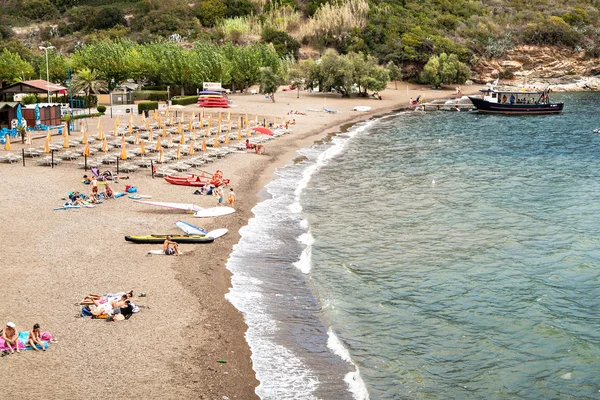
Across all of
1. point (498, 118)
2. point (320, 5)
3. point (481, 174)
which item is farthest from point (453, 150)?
point (320, 5)

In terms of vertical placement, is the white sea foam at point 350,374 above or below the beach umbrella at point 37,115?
below

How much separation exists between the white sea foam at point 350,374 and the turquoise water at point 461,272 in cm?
22

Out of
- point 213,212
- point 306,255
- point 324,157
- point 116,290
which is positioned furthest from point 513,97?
point 116,290

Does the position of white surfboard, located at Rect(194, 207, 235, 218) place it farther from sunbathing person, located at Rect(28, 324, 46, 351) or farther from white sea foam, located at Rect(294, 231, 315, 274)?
sunbathing person, located at Rect(28, 324, 46, 351)

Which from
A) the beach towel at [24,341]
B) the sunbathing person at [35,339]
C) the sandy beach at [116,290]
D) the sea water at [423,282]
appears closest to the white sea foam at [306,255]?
the sea water at [423,282]

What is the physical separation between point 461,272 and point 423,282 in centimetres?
222

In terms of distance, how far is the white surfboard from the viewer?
121 feet

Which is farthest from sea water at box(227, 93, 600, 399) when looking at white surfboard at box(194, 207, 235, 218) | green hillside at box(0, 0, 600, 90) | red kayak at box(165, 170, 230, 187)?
green hillside at box(0, 0, 600, 90)

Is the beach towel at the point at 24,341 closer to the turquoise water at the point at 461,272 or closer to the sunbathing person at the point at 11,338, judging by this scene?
the sunbathing person at the point at 11,338

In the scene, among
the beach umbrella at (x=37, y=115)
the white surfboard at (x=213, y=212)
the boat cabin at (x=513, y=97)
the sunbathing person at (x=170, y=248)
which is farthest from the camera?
the boat cabin at (x=513, y=97)

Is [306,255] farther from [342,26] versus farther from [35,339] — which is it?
[342,26]

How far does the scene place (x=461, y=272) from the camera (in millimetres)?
30938

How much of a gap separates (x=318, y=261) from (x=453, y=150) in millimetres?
36624

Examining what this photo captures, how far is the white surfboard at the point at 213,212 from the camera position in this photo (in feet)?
121
